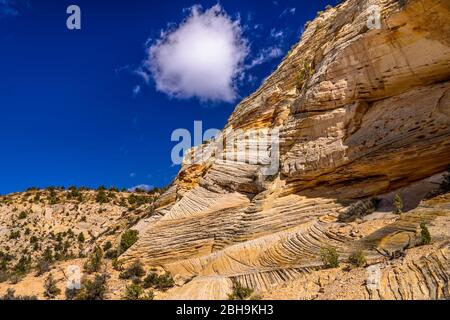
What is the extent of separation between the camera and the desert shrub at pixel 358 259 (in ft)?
35.4

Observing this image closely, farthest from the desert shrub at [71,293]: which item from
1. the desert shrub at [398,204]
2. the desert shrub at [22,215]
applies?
the desert shrub at [22,215]

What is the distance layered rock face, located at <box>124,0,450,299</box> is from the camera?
11.7 m

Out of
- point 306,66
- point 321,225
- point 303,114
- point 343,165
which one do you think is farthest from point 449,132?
point 306,66

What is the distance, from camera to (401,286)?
8.88 metres

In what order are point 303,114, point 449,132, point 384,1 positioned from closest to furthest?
point 449,132, point 384,1, point 303,114

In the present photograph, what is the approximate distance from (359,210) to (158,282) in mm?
8118

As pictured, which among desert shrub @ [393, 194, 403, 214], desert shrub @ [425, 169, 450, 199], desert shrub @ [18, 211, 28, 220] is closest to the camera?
desert shrub @ [425, 169, 450, 199]

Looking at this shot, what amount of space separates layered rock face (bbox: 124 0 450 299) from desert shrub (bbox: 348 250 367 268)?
18 centimetres

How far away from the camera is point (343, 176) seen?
15.3 meters

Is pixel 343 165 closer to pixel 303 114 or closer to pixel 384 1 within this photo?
pixel 303 114

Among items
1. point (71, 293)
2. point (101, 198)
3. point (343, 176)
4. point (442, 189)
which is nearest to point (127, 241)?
point (71, 293)

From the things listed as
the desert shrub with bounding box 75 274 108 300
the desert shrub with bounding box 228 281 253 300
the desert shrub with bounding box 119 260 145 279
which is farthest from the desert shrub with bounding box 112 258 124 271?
the desert shrub with bounding box 228 281 253 300

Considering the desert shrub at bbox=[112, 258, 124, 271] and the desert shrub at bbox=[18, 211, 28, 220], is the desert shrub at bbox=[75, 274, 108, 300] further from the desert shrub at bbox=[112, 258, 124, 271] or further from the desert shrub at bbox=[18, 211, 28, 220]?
the desert shrub at bbox=[18, 211, 28, 220]

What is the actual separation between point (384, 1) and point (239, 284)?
10.9 meters
